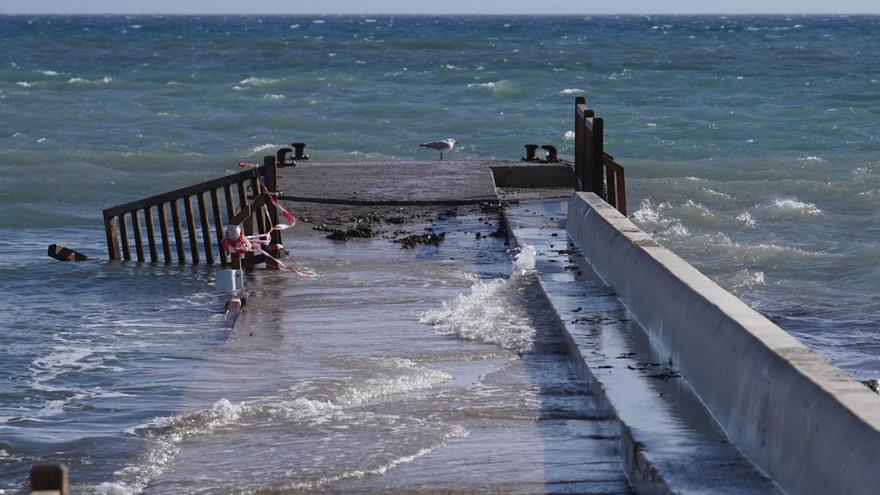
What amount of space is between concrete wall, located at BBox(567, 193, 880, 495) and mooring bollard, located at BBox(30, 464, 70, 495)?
2660 mm

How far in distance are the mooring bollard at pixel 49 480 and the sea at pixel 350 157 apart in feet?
8.86

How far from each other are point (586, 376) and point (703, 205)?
14576 mm

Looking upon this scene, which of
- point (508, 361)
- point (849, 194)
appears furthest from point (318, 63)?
point (508, 361)

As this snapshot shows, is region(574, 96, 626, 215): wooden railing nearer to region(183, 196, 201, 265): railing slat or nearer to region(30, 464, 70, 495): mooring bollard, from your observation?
region(183, 196, 201, 265): railing slat

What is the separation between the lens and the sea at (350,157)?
31.8 ft

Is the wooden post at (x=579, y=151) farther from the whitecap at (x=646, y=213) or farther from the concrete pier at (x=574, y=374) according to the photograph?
the whitecap at (x=646, y=213)

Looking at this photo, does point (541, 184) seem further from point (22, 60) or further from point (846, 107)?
point (22, 60)

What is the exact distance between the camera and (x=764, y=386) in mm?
5938

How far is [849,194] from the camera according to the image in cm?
2333

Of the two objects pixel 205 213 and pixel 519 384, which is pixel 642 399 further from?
pixel 205 213

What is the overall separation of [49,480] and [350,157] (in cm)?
2687

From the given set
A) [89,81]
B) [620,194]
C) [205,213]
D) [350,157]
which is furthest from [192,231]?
[89,81]

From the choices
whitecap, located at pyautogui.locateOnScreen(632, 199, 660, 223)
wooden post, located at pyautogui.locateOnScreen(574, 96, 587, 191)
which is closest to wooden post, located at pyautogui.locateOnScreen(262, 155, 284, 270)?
wooden post, located at pyautogui.locateOnScreen(574, 96, 587, 191)

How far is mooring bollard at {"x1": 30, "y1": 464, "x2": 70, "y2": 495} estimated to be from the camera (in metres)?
4.05
